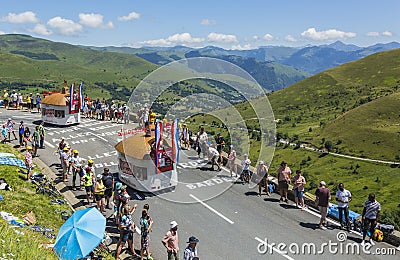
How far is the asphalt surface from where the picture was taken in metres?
14.7

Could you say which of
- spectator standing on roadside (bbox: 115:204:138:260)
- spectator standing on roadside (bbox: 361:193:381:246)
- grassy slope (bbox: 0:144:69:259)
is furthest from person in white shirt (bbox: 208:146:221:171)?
spectator standing on roadside (bbox: 115:204:138:260)

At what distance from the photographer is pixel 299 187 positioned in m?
18.3

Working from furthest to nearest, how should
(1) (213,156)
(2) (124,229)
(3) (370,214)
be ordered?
(1) (213,156) < (3) (370,214) < (2) (124,229)

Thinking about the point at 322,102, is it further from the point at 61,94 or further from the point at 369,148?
the point at 61,94

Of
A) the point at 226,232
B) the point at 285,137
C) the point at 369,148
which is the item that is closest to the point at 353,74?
the point at 285,137

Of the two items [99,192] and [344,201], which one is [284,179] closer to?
[344,201]

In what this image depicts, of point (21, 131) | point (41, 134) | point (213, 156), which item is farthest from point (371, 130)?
point (21, 131)

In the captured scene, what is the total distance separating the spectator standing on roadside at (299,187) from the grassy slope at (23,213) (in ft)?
35.6

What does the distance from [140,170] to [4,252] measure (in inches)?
389

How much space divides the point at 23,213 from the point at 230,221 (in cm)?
886

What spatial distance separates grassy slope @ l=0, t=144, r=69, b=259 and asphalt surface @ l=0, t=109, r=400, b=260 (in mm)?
1843

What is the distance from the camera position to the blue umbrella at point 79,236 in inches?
446

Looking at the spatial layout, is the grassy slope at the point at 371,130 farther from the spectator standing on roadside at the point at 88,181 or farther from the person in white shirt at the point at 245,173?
the spectator standing on roadside at the point at 88,181

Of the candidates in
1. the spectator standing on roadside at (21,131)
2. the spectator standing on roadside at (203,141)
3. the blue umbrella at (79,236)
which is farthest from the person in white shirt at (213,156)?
the spectator standing on roadside at (21,131)
